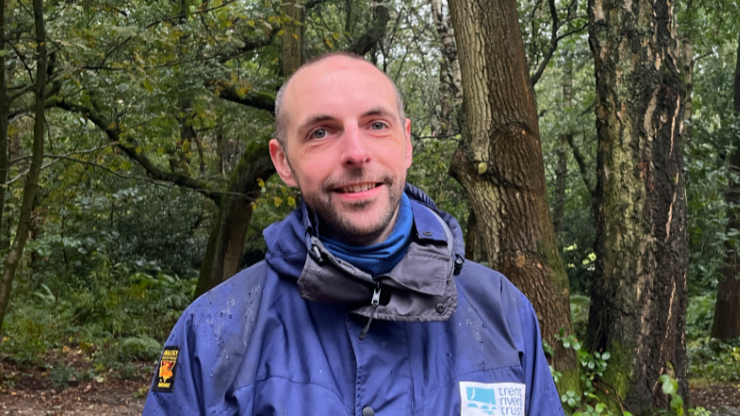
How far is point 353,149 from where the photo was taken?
1.76 meters

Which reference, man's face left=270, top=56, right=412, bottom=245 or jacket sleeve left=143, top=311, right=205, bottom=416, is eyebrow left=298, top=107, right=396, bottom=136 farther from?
jacket sleeve left=143, top=311, right=205, bottom=416

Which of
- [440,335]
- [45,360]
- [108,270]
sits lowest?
[45,360]

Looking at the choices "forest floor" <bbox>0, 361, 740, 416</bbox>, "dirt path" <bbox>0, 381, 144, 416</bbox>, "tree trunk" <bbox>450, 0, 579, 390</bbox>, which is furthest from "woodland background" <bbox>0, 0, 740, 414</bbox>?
"dirt path" <bbox>0, 381, 144, 416</bbox>

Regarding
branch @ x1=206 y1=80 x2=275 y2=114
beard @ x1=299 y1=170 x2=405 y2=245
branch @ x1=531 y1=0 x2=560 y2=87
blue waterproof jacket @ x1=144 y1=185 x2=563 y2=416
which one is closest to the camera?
blue waterproof jacket @ x1=144 y1=185 x2=563 y2=416

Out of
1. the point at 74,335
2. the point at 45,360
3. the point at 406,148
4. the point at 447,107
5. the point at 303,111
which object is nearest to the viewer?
the point at 303,111

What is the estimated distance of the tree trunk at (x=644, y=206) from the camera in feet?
15.9

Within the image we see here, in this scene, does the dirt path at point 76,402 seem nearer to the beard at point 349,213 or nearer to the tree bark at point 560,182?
the beard at point 349,213

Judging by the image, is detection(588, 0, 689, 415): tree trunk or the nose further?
detection(588, 0, 689, 415): tree trunk

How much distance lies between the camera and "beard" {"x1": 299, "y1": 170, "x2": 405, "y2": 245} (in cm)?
175

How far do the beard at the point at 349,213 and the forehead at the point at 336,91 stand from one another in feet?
0.64

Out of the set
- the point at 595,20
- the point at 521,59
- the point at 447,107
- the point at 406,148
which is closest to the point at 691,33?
the point at 447,107

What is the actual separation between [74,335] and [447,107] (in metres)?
7.65

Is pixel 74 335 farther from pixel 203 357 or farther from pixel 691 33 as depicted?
pixel 691 33

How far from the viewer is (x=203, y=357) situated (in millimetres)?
1605
